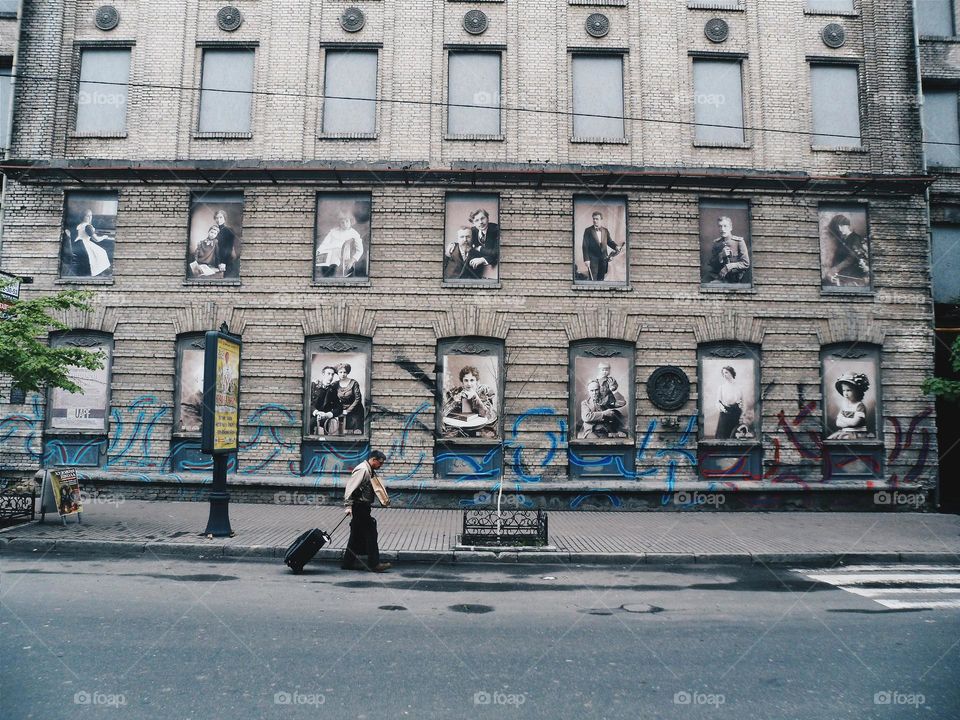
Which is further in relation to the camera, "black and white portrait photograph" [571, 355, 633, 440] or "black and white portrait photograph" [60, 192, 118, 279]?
"black and white portrait photograph" [60, 192, 118, 279]

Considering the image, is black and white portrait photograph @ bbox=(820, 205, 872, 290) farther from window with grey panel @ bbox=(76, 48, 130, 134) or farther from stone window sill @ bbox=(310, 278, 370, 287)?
window with grey panel @ bbox=(76, 48, 130, 134)

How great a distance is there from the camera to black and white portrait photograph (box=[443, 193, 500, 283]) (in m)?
15.8

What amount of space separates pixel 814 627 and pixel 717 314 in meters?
9.82

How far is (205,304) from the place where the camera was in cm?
1572

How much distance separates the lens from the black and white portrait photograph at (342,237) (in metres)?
15.9

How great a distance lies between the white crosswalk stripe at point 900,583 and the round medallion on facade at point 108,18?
18.7 meters

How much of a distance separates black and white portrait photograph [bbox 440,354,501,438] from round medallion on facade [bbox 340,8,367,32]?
322 inches

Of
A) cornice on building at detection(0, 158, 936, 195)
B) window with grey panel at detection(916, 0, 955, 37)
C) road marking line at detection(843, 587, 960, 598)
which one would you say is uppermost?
window with grey panel at detection(916, 0, 955, 37)

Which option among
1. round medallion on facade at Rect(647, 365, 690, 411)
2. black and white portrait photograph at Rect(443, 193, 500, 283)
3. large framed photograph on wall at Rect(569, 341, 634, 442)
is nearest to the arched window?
black and white portrait photograph at Rect(443, 193, 500, 283)

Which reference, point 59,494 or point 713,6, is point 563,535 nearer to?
point 59,494

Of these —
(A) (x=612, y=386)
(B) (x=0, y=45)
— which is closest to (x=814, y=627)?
(A) (x=612, y=386)

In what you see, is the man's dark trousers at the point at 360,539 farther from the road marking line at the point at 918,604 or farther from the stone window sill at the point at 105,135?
the stone window sill at the point at 105,135

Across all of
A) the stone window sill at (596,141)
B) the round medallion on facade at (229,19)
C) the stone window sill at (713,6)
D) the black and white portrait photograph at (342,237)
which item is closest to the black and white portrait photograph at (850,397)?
the stone window sill at (596,141)

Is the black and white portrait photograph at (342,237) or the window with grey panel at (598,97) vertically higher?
the window with grey panel at (598,97)
